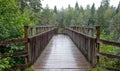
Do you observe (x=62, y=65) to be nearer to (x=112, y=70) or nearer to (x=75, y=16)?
(x=112, y=70)

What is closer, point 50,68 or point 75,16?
point 50,68

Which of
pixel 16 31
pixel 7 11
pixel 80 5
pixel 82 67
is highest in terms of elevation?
pixel 80 5

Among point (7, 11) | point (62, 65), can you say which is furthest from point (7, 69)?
point (7, 11)

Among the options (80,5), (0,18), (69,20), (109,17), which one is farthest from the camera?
(80,5)

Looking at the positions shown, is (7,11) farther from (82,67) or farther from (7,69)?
(82,67)

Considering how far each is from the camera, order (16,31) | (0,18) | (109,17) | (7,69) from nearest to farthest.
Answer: (7,69), (0,18), (16,31), (109,17)

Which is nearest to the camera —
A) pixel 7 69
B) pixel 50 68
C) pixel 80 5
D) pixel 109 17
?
pixel 7 69

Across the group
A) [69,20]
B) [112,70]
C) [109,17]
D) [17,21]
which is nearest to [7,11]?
[17,21]

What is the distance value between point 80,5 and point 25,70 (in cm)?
13219

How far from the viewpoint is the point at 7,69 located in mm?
5613

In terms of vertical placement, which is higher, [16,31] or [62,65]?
[16,31]

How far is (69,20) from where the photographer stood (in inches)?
4060

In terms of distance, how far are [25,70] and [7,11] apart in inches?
99.6

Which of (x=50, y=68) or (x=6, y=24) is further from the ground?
(x=6, y=24)
